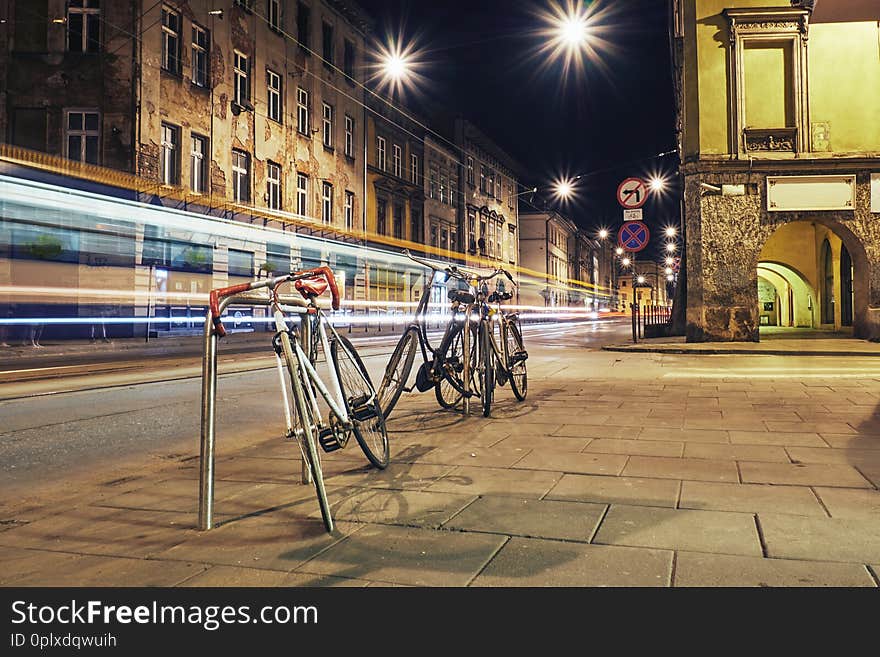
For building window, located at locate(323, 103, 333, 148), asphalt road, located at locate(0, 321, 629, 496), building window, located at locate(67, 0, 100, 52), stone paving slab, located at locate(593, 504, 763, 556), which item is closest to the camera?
stone paving slab, located at locate(593, 504, 763, 556)

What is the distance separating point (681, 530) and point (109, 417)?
19.2 feet

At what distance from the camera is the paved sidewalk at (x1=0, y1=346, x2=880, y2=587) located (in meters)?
2.84

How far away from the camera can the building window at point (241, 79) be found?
27484 mm

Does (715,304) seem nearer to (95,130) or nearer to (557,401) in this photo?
(557,401)

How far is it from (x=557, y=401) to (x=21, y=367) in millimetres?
9969

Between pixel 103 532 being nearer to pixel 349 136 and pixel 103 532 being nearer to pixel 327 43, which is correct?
pixel 327 43

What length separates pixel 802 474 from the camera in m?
4.44

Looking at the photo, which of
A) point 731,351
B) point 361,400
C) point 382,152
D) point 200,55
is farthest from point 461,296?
point 382,152

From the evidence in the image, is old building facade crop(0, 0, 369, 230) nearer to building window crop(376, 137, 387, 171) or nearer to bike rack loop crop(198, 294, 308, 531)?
building window crop(376, 137, 387, 171)

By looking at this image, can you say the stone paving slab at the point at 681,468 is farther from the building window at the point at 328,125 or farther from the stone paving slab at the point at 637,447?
the building window at the point at 328,125

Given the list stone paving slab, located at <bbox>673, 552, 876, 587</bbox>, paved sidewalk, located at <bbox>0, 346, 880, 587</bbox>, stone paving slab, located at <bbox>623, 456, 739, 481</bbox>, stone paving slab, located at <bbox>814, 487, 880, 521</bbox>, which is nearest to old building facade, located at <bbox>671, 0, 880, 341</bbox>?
paved sidewalk, located at <bbox>0, 346, 880, 587</bbox>

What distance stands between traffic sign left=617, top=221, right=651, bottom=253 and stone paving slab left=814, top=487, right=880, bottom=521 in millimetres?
13231

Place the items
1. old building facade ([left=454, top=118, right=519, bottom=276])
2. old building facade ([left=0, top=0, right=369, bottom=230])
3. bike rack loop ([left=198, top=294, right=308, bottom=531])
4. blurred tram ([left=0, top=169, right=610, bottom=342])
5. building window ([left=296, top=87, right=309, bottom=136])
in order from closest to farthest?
bike rack loop ([left=198, top=294, right=308, bottom=531]) → blurred tram ([left=0, top=169, right=610, bottom=342]) → old building facade ([left=0, top=0, right=369, bottom=230]) → building window ([left=296, top=87, right=309, bottom=136]) → old building facade ([left=454, top=118, right=519, bottom=276])

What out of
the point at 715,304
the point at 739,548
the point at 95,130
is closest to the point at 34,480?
the point at 739,548
